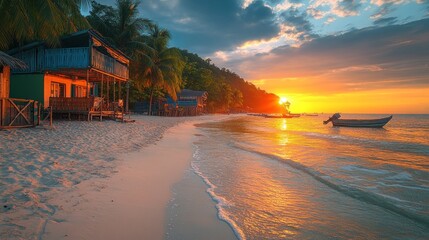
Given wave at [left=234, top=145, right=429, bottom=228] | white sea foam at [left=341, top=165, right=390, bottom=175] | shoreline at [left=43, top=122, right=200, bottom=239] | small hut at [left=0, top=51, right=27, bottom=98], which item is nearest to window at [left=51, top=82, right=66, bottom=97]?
small hut at [left=0, top=51, right=27, bottom=98]

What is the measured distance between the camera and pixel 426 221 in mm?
3643

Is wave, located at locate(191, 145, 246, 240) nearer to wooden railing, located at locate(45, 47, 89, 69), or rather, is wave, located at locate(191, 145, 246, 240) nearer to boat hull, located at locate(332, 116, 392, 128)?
wooden railing, located at locate(45, 47, 89, 69)

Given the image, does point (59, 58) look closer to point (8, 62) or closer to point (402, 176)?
point (8, 62)

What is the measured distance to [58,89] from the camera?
17828 millimetres

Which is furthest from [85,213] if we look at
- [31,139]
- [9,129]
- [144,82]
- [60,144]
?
[144,82]

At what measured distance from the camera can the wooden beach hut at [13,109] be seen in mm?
9266

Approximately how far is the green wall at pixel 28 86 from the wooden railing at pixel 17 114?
20.0 ft

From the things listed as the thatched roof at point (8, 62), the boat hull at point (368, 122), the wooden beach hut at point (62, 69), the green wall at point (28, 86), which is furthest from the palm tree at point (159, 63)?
the boat hull at point (368, 122)

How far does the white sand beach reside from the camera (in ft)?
9.00

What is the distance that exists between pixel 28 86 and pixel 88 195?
1640 centimetres

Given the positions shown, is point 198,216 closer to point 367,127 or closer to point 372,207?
point 372,207

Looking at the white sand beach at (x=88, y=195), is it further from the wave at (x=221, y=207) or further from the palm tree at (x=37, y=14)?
the palm tree at (x=37, y=14)

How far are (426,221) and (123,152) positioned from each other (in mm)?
6928

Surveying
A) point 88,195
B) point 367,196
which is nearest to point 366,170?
point 367,196
